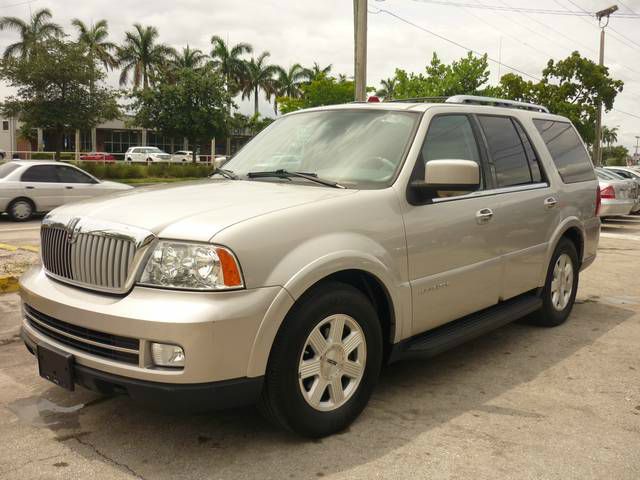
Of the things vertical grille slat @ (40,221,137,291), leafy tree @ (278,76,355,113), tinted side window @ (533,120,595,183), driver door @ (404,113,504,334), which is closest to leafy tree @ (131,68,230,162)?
leafy tree @ (278,76,355,113)

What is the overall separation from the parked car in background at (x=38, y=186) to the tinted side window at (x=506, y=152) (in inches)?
412

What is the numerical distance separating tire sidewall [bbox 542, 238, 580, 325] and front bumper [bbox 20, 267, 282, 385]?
329 cm

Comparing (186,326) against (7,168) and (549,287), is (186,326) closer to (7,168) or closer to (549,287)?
(549,287)

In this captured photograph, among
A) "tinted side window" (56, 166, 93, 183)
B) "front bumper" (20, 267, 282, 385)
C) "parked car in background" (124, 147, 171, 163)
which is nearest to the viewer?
"front bumper" (20, 267, 282, 385)

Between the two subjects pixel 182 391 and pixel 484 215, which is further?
pixel 484 215

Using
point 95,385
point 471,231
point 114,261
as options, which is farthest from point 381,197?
point 95,385

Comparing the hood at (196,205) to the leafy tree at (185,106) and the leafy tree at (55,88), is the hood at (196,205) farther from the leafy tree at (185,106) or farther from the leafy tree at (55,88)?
the leafy tree at (185,106)

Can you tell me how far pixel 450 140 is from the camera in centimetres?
443

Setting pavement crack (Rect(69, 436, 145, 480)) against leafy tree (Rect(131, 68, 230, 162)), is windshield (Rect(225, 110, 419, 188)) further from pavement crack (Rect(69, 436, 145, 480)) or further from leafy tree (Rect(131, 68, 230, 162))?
leafy tree (Rect(131, 68, 230, 162))

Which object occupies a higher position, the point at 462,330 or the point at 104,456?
the point at 462,330

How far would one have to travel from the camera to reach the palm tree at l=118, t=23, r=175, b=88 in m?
55.0

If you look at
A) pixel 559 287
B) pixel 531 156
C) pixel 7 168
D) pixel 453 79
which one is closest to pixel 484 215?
pixel 531 156

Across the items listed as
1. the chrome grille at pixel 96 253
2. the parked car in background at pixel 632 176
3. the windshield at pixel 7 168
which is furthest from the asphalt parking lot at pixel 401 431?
the parked car in background at pixel 632 176

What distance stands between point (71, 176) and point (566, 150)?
12.2m
